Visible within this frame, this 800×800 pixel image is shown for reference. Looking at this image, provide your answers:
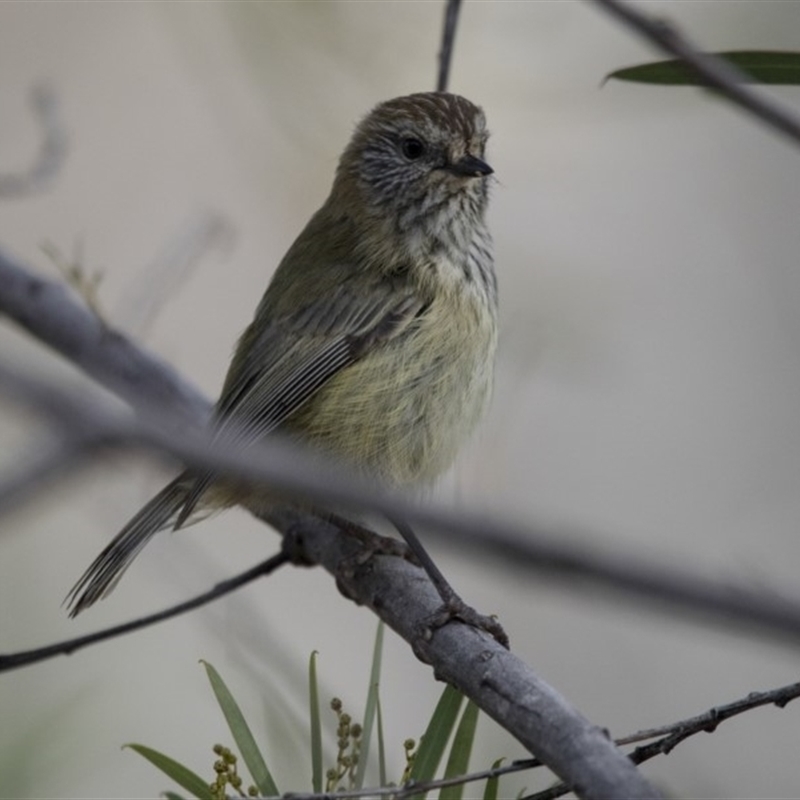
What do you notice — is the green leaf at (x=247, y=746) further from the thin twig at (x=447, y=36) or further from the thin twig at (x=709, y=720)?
the thin twig at (x=447, y=36)

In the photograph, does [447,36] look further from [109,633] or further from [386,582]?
[109,633]

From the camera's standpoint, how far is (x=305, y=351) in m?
3.19

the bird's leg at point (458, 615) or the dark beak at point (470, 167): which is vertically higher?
the dark beak at point (470, 167)

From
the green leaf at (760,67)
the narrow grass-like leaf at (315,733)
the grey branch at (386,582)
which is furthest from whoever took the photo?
the green leaf at (760,67)

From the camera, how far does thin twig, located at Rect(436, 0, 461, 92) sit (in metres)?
→ 2.69

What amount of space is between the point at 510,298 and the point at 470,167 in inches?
48.9

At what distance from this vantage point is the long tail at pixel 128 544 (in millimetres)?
2918

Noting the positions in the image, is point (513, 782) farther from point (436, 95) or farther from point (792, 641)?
point (792, 641)

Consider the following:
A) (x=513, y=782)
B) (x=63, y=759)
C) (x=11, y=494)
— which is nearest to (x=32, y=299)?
(x=63, y=759)

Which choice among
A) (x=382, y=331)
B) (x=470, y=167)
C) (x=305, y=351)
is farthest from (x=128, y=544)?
(x=470, y=167)

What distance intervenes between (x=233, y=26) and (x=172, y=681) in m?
2.11

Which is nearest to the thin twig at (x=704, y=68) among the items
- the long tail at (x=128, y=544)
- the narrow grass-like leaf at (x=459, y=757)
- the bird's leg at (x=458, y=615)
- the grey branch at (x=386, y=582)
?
the grey branch at (x=386, y=582)

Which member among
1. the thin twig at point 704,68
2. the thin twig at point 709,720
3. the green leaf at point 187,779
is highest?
the thin twig at point 704,68

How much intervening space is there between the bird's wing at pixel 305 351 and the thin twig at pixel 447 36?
1.59ft
